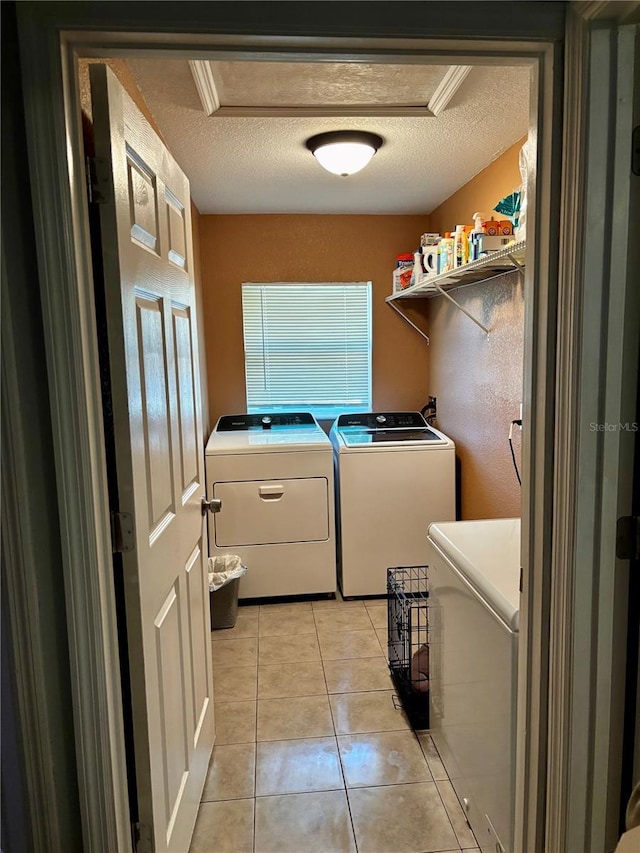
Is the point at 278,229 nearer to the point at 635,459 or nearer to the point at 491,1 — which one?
the point at 491,1

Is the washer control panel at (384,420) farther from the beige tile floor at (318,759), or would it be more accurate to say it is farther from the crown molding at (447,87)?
the crown molding at (447,87)

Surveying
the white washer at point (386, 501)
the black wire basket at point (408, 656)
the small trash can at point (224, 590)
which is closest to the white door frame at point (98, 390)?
the black wire basket at point (408, 656)

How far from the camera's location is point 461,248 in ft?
8.10

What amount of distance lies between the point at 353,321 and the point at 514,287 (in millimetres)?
1519

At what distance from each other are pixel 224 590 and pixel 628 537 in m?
2.16

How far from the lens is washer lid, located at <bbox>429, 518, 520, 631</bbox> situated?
135 cm

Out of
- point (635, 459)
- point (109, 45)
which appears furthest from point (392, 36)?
point (635, 459)

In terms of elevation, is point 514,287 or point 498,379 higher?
point 514,287

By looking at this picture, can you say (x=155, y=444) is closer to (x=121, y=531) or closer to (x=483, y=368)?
(x=121, y=531)

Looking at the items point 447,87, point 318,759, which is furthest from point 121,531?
point 447,87

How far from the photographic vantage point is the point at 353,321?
3.83 metres

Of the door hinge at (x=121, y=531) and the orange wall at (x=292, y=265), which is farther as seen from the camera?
the orange wall at (x=292, y=265)

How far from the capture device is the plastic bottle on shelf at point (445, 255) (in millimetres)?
2631

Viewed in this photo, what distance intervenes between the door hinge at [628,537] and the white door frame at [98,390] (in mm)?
87
